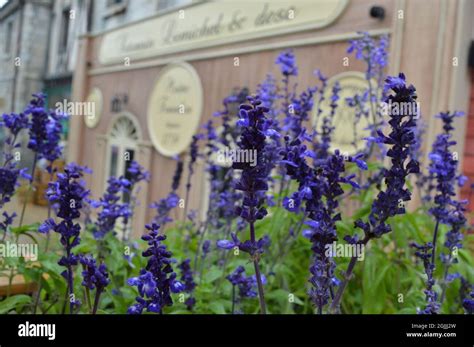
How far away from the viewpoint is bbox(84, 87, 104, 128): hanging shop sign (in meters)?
6.04

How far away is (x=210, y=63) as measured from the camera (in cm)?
474

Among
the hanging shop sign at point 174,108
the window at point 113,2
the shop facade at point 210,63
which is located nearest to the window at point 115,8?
the window at point 113,2

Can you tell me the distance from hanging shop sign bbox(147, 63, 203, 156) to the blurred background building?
0.01 meters

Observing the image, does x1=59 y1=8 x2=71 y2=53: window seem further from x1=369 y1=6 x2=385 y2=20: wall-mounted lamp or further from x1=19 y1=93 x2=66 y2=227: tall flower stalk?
x1=19 y1=93 x2=66 y2=227: tall flower stalk

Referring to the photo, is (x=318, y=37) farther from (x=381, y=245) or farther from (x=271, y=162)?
(x=271, y=162)

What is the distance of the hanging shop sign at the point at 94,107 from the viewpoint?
604 centimetres

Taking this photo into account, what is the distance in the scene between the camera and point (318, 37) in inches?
142

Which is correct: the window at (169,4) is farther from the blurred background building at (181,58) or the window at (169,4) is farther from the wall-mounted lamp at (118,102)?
the wall-mounted lamp at (118,102)

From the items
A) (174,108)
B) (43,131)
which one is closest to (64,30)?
(174,108)

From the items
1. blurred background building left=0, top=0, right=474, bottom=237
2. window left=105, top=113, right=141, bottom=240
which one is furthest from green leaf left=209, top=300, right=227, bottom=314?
window left=105, top=113, right=141, bottom=240

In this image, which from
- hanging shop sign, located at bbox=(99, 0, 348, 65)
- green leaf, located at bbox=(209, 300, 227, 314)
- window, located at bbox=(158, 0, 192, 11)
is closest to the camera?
green leaf, located at bbox=(209, 300, 227, 314)

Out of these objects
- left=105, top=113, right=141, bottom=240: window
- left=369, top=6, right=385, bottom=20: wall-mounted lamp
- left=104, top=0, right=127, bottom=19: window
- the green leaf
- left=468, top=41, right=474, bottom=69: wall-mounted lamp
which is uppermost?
left=104, top=0, right=127, bottom=19: window

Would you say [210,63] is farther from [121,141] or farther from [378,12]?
[378,12]

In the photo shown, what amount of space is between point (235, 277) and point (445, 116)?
29.3 inches
